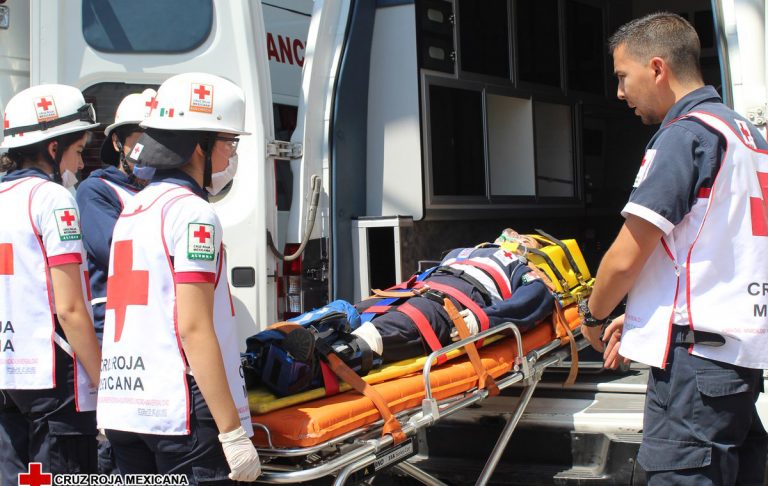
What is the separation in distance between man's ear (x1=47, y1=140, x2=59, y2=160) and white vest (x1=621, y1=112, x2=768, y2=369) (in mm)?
1982

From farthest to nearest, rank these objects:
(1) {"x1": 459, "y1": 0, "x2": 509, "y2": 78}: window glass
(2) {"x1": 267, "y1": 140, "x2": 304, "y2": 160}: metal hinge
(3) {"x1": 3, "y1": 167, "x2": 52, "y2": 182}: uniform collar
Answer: (1) {"x1": 459, "y1": 0, "x2": 509, "y2": 78}: window glass, (2) {"x1": 267, "y1": 140, "x2": 304, "y2": 160}: metal hinge, (3) {"x1": 3, "y1": 167, "x2": 52, "y2": 182}: uniform collar

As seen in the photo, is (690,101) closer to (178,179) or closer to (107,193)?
(178,179)

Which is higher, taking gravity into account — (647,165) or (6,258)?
(647,165)

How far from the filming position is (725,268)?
7.42 ft

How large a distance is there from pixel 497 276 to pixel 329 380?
1.23 metres

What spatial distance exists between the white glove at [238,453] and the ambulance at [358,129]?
5.08ft

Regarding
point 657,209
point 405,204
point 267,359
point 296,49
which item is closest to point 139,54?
point 296,49

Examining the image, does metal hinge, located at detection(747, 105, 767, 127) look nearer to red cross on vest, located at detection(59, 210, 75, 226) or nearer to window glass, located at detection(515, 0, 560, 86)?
red cross on vest, located at detection(59, 210, 75, 226)

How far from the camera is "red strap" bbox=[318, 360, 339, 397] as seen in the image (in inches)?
109

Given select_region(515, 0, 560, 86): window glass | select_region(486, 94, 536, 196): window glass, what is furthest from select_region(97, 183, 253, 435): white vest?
select_region(515, 0, 560, 86): window glass

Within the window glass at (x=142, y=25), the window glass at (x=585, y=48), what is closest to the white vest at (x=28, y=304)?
the window glass at (x=142, y=25)

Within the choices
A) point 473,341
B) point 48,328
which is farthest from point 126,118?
point 473,341

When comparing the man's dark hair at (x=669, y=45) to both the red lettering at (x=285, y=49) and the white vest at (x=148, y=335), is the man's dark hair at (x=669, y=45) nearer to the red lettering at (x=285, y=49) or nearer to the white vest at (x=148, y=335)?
the white vest at (x=148, y=335)

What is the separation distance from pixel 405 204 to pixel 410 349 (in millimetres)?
1252
